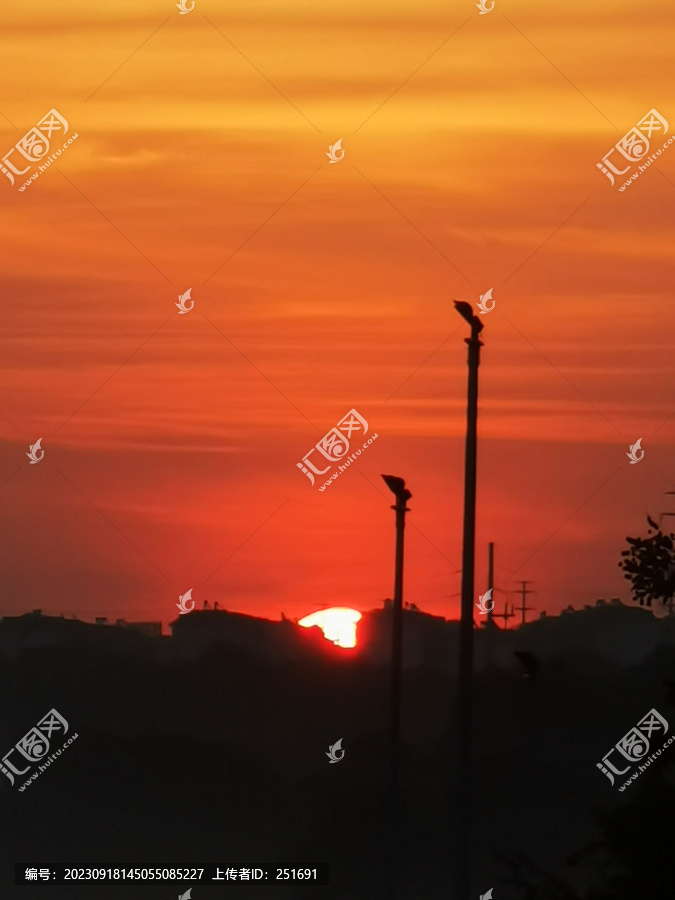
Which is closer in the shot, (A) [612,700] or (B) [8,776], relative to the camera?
(A) [612,700]

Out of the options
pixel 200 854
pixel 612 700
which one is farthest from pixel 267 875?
pixel 612 700

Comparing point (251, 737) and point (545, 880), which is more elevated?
point (251, 737)

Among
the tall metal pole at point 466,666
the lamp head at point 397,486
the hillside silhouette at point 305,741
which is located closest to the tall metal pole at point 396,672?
the lamp head at point 397,486

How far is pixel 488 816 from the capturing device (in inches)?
2227

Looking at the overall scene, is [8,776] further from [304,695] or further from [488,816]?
[488,816]

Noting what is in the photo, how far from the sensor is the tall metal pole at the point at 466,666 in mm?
19406

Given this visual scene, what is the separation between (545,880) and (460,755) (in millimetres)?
2221

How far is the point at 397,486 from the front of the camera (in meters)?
26.3

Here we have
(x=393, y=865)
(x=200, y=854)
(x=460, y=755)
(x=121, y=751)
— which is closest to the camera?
(x=460, y=755)

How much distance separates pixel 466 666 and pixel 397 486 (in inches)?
265

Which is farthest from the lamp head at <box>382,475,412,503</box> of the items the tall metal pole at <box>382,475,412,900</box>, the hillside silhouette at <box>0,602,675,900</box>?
the hillside silhouette at <box>0,602,675,900</box>

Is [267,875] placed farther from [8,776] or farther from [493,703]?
[8,776]

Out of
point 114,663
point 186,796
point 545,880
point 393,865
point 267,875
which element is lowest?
point 545,880

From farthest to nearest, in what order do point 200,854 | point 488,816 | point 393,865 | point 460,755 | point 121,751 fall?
point 121,751 < point 200,854 < point 488,816 < point 393,865 < point 460,755
